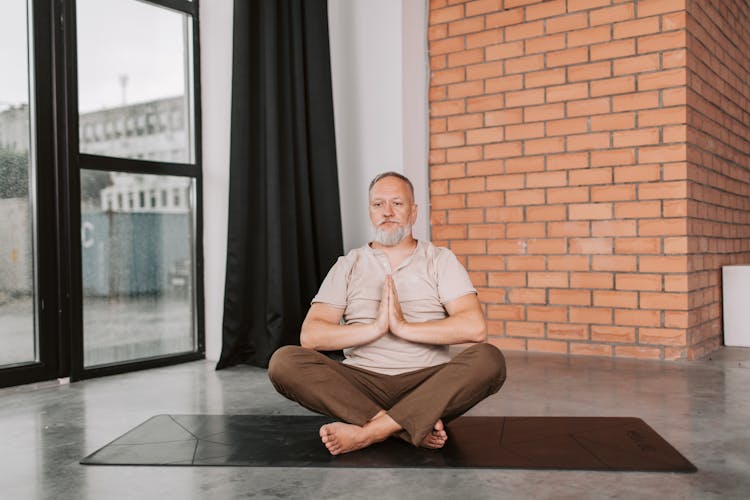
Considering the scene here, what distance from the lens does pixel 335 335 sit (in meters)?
2.26

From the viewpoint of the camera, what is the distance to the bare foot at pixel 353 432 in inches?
82.4

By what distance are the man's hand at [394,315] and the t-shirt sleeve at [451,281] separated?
0.60ft

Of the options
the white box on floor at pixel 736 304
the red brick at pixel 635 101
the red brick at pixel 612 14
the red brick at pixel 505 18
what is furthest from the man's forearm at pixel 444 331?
the white box on floor at pixel 736 304

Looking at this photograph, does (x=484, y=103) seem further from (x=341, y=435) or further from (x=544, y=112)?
(x=341, y=435)

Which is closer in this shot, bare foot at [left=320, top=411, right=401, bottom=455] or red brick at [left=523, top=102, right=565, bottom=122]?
bare foot at [left=320, top=411, right=401, bottom=455]

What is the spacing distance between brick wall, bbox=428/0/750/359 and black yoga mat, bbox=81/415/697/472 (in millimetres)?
1579

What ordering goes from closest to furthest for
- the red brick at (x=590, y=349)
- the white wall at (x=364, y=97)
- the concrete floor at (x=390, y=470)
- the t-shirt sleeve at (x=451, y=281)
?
the concrete floor at (x=390, y=470) → the t-shirt sleeve at (x=451, y=281) → the red brick at (x=590, y=349) → the white wall at (x=364, y=97)

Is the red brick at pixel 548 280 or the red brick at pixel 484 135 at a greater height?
the red brick at pixel 484 135

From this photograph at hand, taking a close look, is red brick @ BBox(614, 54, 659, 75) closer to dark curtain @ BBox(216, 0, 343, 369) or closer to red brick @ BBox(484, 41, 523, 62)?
red brick @ BBox(484, 41, 523, 62)

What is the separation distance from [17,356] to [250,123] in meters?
1.67

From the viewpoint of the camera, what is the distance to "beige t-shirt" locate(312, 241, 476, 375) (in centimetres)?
232

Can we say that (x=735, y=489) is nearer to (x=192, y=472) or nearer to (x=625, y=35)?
(x=192, y=472)

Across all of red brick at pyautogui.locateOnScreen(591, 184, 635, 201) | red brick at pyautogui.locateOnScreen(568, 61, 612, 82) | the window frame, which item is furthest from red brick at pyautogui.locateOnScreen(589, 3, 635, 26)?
the window frame

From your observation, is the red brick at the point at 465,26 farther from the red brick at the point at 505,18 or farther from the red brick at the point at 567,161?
the red brick at the point at 567,161
